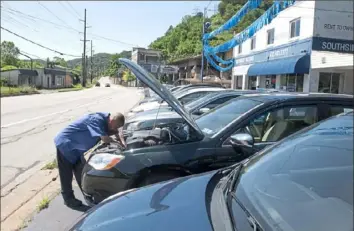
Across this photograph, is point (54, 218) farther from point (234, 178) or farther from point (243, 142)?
point (234, 178)

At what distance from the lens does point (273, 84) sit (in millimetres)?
26531

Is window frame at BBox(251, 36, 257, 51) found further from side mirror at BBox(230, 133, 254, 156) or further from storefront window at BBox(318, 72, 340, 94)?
side mirror at BBox(230, 133, 254, 156)

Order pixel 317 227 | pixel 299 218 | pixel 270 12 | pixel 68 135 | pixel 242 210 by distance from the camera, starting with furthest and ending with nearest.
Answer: pixel 270 12 < pixel 68 135 < pixel 242 210 < pixel 299 218 < pixel 317 227

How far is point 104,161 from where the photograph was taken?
14.2 ft

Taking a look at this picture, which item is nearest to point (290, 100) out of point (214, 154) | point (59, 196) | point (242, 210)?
point (214, 154)

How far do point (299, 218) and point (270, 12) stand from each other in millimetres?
16125

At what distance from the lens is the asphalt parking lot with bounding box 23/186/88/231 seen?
4548mm

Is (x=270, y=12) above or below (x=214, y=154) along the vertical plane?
above

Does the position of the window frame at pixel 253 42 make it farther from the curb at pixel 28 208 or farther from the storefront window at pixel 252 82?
the curb at pixel 28 208

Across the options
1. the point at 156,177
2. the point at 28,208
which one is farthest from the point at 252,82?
the point at 156,177

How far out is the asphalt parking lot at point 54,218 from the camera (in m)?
4.55

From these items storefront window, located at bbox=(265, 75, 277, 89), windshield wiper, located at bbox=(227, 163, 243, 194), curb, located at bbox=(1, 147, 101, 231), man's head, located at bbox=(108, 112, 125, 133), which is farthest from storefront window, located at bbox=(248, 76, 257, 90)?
windshield wiper, located at bbox=(227, 163, 243, 194)

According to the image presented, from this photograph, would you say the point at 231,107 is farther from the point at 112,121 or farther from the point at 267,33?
the point at 267,33

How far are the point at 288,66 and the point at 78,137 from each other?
18455 millimetres
